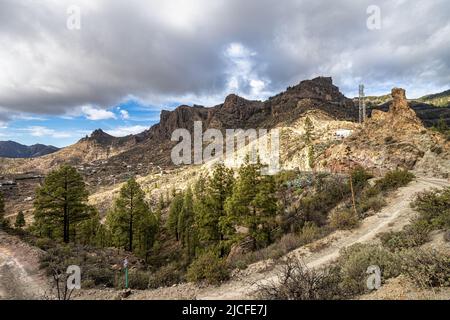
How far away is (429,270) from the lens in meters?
6.87

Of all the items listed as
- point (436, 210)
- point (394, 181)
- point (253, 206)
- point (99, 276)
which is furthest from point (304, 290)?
point (394, 181)

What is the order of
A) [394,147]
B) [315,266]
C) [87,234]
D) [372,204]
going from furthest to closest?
[87,234], [394,147], [372,204], [315,266]

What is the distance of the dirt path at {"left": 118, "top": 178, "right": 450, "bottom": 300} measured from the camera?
34.1ft

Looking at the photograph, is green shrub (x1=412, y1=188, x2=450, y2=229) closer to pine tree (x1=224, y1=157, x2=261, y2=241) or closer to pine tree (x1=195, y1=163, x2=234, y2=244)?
pine tree (x1=224, y1=157, x2=261, y2=241)

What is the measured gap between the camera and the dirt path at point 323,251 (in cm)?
1040

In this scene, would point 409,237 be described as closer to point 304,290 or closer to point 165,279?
point 304,290

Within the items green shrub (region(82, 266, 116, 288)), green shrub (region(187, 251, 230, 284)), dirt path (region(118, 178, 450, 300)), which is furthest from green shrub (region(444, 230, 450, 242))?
green shrub (region(82, 266, 116, 288))

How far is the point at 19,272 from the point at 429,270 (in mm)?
16485

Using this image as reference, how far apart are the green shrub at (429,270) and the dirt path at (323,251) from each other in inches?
166

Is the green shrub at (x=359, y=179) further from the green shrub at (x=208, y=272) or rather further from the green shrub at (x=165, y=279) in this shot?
the green shrub at (x=165, y=279)

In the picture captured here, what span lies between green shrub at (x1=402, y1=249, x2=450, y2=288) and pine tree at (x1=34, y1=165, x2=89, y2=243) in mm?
25977
